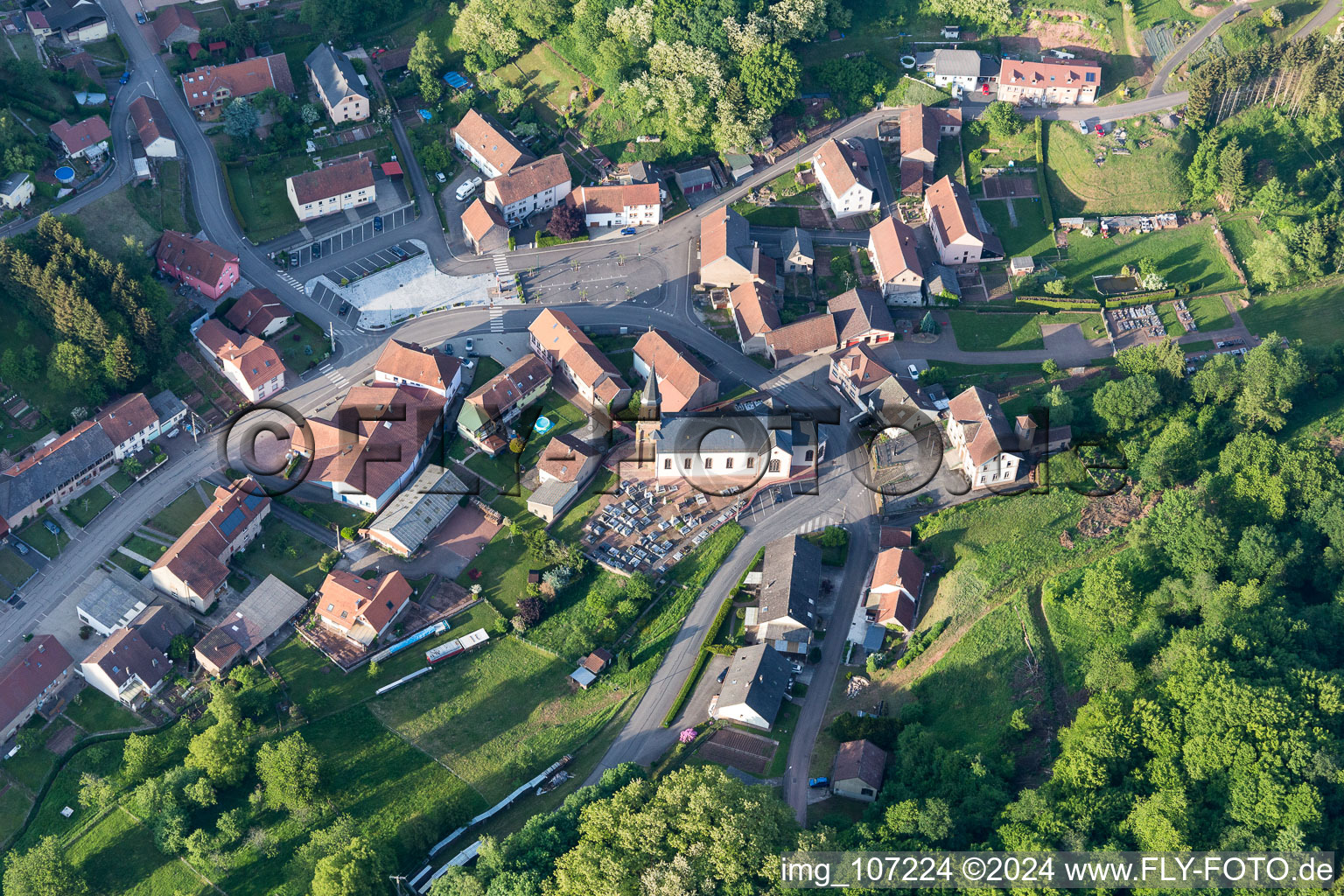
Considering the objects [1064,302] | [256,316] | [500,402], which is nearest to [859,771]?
[500,402]

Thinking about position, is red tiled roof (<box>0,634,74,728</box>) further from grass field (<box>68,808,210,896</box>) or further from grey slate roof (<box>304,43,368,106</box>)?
grey slate roof (<box>304,43,368,106</box>)

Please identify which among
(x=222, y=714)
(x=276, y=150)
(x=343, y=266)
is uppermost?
(x=276, y=150)

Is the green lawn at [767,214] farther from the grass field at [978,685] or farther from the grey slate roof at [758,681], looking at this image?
the grey slate roof at [758,681]

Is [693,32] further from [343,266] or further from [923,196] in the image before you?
[343,266]

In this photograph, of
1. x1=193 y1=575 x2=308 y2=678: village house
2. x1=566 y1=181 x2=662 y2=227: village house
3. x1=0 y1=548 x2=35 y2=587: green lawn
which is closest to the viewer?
x1=193 y1=575 x2=308 y2=678: village house

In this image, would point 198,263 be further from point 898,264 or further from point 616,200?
point 898,264

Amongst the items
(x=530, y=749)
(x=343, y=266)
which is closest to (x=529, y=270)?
(x=343, y=266)

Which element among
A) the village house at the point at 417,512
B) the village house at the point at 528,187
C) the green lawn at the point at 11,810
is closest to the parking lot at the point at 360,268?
the village house at the point at 528,187

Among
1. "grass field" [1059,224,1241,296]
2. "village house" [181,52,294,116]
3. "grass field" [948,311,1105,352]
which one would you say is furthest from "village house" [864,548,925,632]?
"village house" [181,52,294,116]
